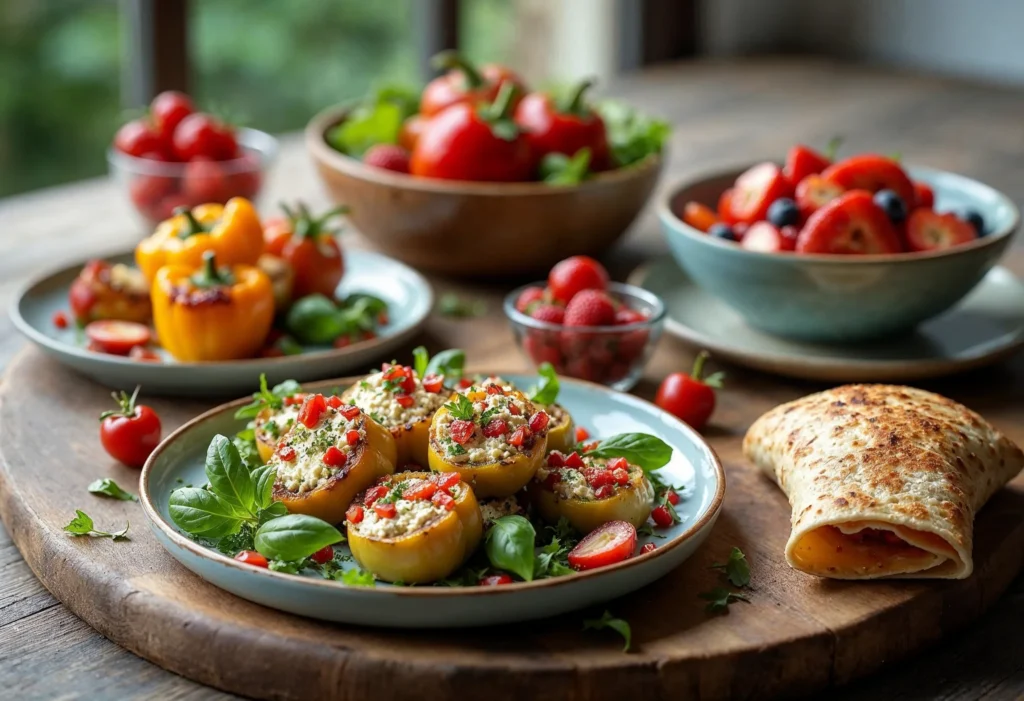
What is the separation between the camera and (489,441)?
1768 mm

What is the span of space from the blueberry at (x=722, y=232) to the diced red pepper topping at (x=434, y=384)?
85 centimetres

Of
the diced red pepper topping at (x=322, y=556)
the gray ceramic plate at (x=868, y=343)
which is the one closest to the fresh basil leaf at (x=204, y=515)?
the diced red pepper topping at (x=322, y=556)

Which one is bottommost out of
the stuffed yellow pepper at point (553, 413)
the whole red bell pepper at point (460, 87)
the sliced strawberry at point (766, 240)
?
the stuffed yellow pepper at point (553, 413)

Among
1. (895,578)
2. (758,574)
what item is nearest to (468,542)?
(758,574)

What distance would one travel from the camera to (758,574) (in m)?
1.79

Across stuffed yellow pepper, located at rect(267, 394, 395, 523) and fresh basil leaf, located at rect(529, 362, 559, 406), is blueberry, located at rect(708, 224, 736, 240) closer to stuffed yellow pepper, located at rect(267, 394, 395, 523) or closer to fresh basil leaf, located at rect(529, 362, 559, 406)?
fresh basil leaf, located at rect(529, 362, 559, 406)

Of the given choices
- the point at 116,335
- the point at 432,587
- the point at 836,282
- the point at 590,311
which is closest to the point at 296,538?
the point at 432,587

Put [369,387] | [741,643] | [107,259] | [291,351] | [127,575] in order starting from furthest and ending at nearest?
[107,259] → [291,351] → [369,387] → [127,575] → [741,643]

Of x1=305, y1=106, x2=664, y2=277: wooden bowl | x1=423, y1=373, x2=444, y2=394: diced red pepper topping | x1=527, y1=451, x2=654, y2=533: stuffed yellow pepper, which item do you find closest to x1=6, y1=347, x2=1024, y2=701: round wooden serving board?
x1=527, y1=451, x2=654, y2=533: stuffed yellow pepper

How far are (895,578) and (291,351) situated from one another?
125 cm

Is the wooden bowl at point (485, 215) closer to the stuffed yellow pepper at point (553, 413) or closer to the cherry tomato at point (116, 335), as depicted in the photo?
the cherry tomato at point (116, 335)

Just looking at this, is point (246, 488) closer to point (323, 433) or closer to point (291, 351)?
point (323, 433)

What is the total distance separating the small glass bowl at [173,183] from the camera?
316 cm

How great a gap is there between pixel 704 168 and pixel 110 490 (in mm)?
2428
